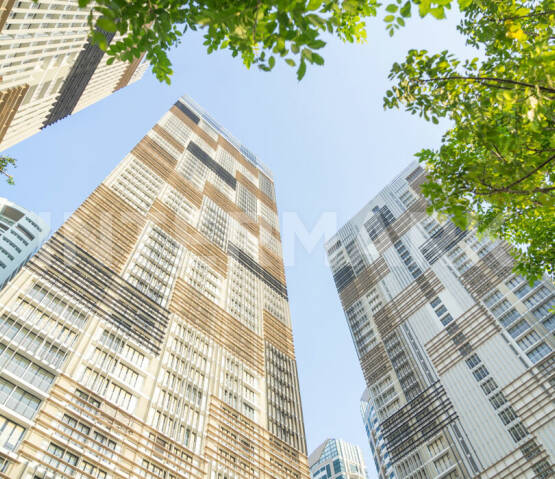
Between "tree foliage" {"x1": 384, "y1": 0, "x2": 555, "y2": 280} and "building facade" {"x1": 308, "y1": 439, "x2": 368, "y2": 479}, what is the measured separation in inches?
4417

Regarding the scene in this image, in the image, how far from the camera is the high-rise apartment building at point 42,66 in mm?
33844

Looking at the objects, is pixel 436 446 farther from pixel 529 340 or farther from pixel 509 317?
pixel 509 317

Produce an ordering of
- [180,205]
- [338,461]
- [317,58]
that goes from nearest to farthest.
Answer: [317,58]
[180,205]
[338,461]

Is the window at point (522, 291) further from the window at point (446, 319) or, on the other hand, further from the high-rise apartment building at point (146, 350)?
the high-rise apartment building at point (146, 350)

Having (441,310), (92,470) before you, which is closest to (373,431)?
(441,310)

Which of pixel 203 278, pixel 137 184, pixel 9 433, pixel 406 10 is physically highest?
pixel 137 184

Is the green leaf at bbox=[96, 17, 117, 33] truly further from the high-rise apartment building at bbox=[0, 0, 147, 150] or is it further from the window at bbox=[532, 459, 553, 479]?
the window at bbox=[532, 459, 553, 479]

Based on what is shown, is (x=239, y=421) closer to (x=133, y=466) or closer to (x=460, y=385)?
(x=133, y=466)

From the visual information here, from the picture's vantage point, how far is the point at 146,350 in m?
29.8

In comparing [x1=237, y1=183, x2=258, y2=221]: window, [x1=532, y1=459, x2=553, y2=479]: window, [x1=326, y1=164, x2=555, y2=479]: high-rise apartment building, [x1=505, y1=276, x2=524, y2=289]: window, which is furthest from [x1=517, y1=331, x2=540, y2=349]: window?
[x1=237, y1=183, x2=258, y2=221]: window

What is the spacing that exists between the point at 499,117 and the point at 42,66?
4995cm

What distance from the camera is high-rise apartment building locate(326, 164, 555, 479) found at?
35781 millimetres

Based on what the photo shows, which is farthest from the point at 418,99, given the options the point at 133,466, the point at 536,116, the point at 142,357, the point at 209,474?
the point at 142,357

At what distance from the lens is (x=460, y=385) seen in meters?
42.2
